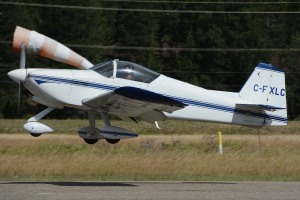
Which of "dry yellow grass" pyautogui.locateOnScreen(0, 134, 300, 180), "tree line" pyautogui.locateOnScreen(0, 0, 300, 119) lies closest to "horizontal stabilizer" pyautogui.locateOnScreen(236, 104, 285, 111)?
"dry yellow grass" pyautogui.locateOnScreen(0, 134, 300, 180)

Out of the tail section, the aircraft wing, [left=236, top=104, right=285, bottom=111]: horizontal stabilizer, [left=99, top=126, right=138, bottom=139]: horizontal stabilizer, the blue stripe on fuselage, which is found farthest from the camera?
the tail section

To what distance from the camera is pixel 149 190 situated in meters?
14.0

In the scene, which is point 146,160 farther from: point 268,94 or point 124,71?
point 268,94

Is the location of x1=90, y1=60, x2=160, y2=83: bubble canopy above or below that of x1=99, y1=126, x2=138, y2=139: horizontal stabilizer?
above

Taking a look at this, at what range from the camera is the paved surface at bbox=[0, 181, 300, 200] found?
13.0 meters

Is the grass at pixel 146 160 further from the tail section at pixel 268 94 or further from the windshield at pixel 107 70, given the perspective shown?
the windshield at pixel 107 70

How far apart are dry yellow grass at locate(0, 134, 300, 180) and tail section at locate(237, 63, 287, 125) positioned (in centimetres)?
124

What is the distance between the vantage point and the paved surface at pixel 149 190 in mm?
12992

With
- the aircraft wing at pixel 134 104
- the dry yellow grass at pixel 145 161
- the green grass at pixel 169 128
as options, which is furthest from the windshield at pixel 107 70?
the green grass at pixel 169 128

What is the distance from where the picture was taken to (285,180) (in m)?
17.1

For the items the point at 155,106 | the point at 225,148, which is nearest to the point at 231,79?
the point at 225,148

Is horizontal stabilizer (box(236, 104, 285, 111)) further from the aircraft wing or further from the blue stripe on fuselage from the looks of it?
the aircraft wing

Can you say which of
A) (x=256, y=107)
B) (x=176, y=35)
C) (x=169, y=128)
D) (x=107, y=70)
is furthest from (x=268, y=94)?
(x=176, y=35)

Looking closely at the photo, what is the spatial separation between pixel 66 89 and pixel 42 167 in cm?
214
